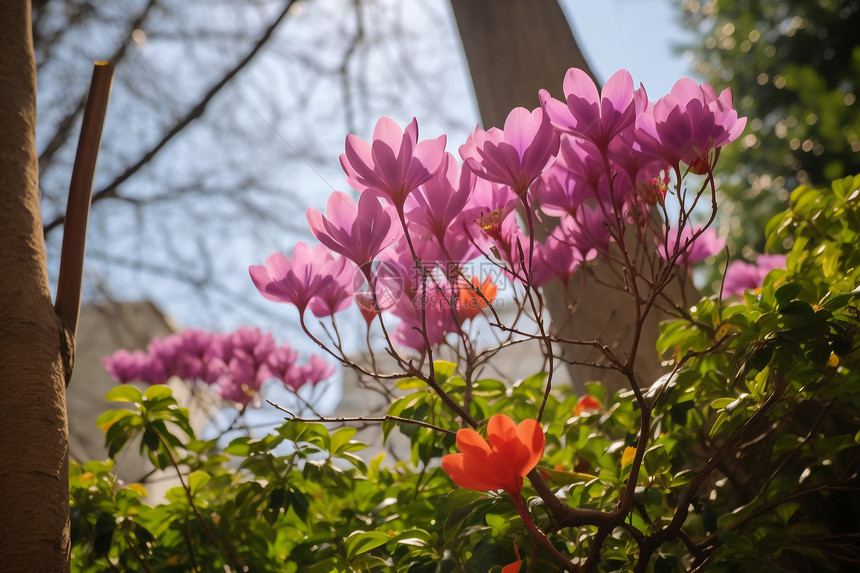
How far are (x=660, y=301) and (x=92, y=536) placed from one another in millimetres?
900

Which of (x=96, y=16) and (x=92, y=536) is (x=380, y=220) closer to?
(x=92, y=536)

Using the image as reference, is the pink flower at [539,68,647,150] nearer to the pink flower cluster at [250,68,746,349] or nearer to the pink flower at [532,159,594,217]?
the pink flower cluster at [250,68,746,349]

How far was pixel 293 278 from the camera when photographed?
0.57 m

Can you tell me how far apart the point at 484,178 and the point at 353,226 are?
0.12 m

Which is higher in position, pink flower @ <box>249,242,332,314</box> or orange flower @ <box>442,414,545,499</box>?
pink flower @ <box>249,242,332,314</box>

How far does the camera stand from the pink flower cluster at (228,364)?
1112mm

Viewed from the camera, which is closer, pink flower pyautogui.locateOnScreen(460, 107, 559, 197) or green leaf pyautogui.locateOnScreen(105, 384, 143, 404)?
pink flower pyautogui.locateOnScreen(460, 107, 559, 197)

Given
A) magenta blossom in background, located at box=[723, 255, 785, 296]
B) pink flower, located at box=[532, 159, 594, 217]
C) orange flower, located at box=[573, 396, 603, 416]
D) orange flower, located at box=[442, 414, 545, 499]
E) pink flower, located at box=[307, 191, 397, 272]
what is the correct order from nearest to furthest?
orange flower, located at box=[442, 414, 545, 499]
pink flower, located at box=[307, 191, 397, 272]
pink flower, located at box=[532, 159, 594, 217]
orange flower, located at box=[573, 396, 603, 416]
magenta blossom in background, located at box=[723, 255, 785, 296]

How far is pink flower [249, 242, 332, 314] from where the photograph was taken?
0.57m

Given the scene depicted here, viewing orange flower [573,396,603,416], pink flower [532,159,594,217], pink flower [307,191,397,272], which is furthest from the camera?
orange flower [573,396,603,416]

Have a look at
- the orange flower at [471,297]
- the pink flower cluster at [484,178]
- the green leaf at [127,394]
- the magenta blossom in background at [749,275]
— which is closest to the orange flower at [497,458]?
the pink flower cluster at [484,178]

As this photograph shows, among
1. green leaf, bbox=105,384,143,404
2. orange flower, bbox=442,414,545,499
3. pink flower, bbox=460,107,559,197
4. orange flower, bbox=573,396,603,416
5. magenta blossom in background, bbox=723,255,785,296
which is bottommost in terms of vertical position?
orange flower, bbox=442,414,545,499

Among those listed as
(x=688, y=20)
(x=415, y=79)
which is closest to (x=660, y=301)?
(x=415, y=79)

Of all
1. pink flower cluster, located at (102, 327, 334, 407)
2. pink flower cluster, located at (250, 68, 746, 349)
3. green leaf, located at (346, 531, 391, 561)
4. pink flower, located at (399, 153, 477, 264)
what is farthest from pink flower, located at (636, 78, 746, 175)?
pink flower cluster, located at (102, 327, 334, 407)
